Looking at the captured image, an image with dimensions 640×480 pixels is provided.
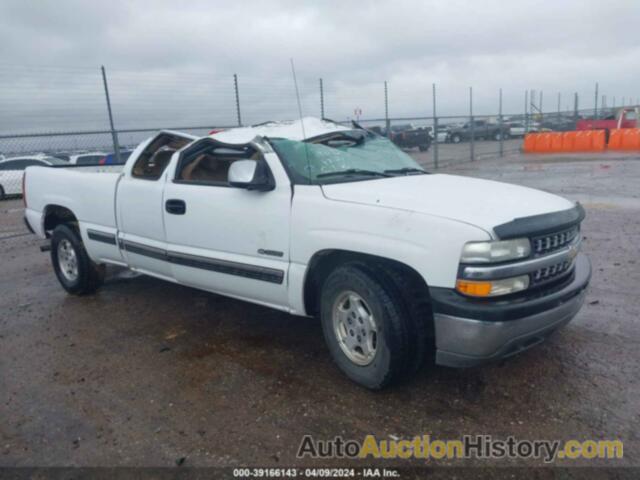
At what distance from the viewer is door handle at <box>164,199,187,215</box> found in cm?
428

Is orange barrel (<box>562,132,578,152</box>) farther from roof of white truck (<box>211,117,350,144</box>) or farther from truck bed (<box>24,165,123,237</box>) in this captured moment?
truck bed (<box>24,165,123,237</box>)

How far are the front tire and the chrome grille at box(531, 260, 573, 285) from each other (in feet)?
2.43

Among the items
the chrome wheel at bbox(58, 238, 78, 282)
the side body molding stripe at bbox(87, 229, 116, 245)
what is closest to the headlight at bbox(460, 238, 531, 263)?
the side body molding stripe at bbox(87, 229, 116, 245)

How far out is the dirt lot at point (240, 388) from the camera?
2.92 m

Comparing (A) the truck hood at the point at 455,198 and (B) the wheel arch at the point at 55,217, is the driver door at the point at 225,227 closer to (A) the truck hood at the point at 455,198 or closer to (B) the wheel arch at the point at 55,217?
(A) the truck hood at the point at 455,198

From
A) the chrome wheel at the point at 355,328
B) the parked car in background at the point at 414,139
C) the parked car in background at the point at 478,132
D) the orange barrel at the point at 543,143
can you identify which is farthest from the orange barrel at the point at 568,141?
the chrome wheel at the point at 355,328

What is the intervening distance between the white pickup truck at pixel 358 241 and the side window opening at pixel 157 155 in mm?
27

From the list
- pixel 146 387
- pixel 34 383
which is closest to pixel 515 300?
pixel 146 387

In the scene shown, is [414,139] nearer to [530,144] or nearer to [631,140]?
[530,144]

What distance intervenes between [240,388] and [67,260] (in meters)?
3.14

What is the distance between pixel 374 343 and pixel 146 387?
1.52 metres

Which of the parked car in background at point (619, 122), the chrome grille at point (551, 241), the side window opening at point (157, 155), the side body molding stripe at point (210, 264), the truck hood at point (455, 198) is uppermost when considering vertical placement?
the side window opening at point (157, 155)

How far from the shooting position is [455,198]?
3293mm

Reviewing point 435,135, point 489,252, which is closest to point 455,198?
point 489,252
